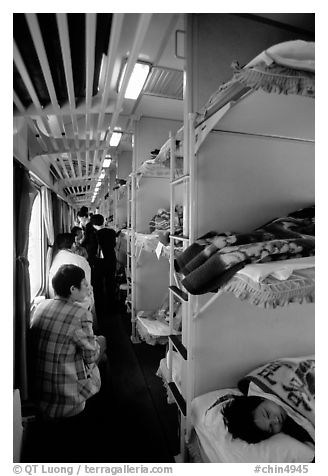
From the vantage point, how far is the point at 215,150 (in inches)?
59.6

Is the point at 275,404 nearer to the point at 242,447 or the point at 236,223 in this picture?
the point at 242,447

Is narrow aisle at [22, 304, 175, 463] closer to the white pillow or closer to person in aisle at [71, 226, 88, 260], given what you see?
the white pillow

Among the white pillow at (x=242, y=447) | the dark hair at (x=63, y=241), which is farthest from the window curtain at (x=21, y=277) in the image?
the dark hair at (x=63, y=241)

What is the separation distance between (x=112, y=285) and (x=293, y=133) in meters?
3.39

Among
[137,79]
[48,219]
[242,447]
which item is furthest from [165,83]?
[242,447]

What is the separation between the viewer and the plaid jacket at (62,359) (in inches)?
63.4

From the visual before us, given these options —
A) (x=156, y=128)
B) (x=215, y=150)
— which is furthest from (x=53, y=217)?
(x=215, y=150)

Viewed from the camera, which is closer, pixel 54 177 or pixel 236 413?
pixel 236 413

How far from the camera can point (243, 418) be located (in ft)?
4.17

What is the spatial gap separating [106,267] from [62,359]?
2564 mm

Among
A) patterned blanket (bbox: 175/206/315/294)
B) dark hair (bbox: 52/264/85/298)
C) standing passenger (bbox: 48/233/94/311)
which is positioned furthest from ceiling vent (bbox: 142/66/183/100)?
standing passenger (bbox: 48/233/94/311)

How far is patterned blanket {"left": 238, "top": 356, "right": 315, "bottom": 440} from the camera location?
1314 mm

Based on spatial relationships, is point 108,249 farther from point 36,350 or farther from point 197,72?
point 197,72

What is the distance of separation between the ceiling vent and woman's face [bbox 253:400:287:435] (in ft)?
7.55
